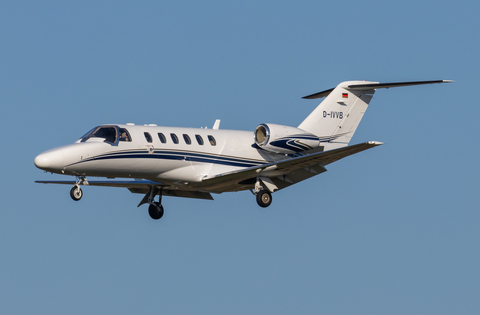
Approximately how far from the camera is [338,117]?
2605cm

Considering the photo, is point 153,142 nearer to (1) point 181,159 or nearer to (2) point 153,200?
(1) point 181,159

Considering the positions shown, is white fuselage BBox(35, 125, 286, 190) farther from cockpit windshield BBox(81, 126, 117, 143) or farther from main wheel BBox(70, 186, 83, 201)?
main wheel BBox(70, 186, 83, 201)

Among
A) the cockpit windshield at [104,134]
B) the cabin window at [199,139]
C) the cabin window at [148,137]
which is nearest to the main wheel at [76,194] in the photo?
the cockpit windshield at [104,134]

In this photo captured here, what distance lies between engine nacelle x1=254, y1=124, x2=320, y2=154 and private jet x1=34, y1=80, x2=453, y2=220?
36 mm

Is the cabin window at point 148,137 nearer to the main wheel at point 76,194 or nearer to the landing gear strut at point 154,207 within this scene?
the main wheel at point 76,194

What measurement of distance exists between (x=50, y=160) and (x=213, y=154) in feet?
18.9

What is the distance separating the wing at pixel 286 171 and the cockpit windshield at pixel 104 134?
11.4 ft

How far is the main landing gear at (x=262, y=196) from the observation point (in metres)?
23.6

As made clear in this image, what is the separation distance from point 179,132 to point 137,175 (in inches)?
80.5

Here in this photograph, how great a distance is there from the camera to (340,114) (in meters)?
26.1

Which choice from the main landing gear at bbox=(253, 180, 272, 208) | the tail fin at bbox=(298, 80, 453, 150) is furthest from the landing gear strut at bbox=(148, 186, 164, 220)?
the tail fin at bbox=(298, 80, 453, 150)

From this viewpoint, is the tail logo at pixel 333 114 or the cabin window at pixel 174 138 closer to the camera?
the cabin window at pixel 174 138

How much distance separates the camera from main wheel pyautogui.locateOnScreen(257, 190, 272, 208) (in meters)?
23.6

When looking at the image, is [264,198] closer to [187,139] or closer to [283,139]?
[283,139]
